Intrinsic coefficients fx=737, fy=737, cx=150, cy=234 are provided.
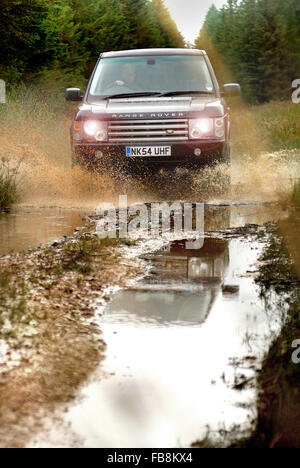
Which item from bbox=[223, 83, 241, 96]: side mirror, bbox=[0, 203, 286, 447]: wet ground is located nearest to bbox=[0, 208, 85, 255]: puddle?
bbox=[0, 203, 286, 447]: wet ground

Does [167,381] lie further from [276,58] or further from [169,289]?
[276,58]

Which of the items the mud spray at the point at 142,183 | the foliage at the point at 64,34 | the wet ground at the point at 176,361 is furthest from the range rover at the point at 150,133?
the foliage at the point at 64,34

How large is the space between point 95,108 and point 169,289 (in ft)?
16.7

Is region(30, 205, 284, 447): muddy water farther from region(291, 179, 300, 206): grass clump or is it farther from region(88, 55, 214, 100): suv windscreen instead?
region(88, 55, 214, 100): suv windscreen

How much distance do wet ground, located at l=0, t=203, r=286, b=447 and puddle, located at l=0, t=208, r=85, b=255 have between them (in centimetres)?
142

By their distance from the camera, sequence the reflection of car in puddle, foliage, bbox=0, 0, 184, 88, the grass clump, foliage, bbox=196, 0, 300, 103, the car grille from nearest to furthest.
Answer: the reflection of car in puddle → the grass clump → the car grille → foliage, bbox=0, 0, 184, 88 → foliage, bbox=196, 0, 300, 103

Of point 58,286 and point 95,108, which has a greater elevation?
point 95,108

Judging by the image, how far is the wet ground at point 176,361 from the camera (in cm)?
274

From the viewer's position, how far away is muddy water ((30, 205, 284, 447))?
2.74 meters

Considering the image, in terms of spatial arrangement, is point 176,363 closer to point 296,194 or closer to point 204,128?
point 296,194

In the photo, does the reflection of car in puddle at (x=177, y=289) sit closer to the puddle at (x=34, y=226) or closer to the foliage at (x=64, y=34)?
the puddle at (x=34, y=226)

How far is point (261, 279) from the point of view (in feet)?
17.1
